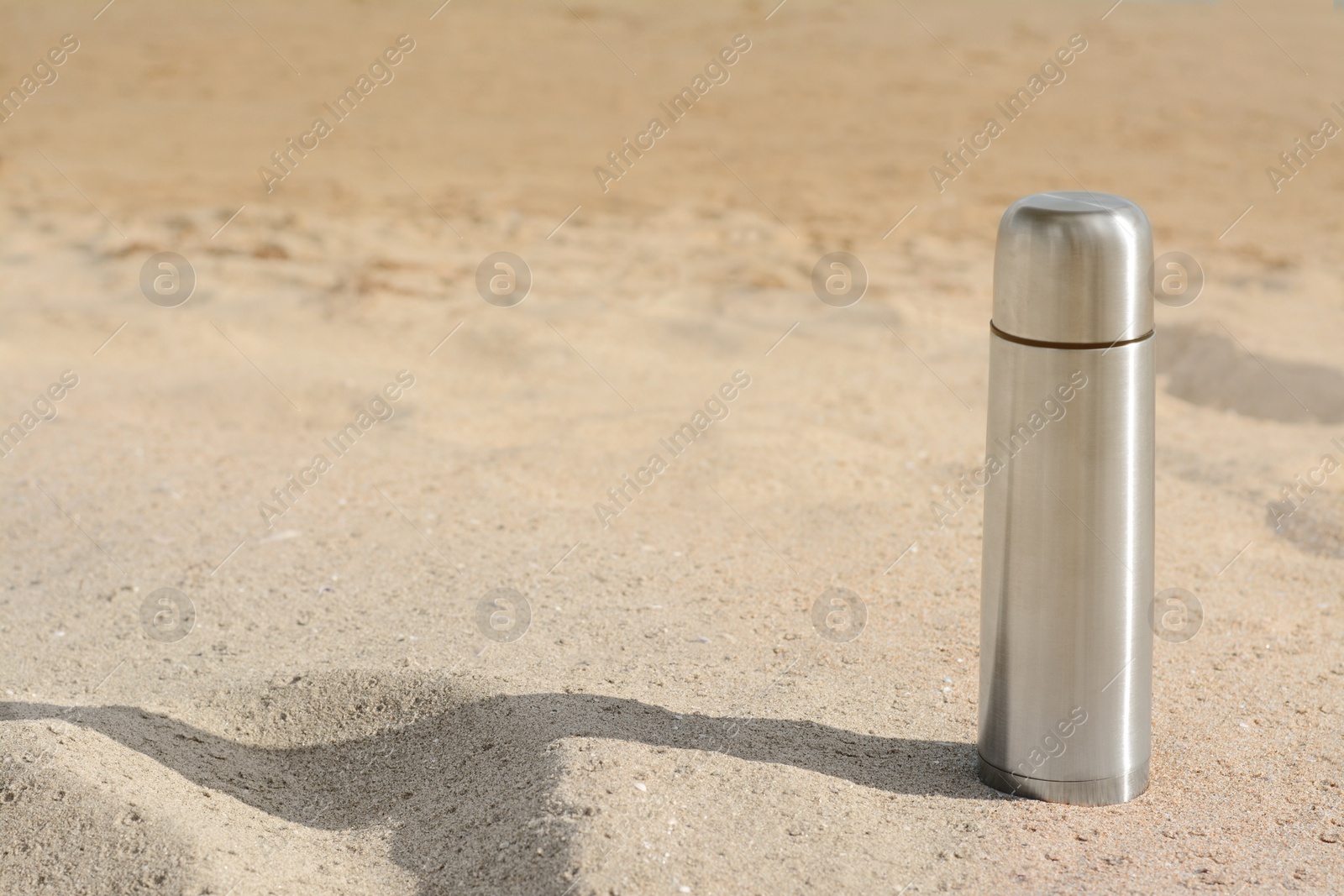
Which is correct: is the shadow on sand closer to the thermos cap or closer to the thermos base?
the thermos base

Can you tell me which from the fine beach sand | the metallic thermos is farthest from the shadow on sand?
the metallic thermos

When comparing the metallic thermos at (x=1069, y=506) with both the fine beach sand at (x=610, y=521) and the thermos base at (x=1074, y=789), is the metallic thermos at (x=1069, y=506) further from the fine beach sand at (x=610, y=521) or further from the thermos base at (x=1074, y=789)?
the fine beach sand at (x=610, y=521)

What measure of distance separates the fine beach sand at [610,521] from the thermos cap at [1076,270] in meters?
1.11

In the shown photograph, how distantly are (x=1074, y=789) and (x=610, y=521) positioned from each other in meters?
2.19

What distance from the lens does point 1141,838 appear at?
281 centimetres

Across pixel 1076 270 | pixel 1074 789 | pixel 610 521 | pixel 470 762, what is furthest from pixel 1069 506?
pixel 610 521

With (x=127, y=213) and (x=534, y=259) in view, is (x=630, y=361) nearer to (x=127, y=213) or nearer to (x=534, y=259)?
(x=534, y=259)

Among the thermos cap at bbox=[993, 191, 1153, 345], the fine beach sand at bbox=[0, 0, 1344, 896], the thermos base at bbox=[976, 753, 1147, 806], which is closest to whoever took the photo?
the thermos cap at bbox=[993, 191, 1153, 345]

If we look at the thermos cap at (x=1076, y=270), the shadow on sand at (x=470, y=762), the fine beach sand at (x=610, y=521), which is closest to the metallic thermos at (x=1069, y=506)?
the thermos cap at (x=1076, y=270)

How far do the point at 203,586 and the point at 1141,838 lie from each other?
2.99 metres

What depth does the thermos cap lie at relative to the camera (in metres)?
2.57

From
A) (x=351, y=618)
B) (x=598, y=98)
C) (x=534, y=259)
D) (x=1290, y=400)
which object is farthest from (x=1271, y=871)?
(x=598, y=98)

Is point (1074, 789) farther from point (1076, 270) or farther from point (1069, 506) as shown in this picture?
point (1076, 270)

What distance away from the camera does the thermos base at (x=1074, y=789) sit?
2904 mm
